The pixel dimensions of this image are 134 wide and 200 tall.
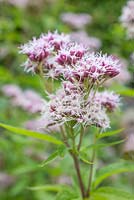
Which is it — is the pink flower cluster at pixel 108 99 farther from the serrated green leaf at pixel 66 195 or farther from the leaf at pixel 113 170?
the serrated green leaf at pixel 66 195

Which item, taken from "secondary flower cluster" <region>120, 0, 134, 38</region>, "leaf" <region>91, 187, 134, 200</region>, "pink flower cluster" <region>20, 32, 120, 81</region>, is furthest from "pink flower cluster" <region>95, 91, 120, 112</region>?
"secondary flower cluster" <region>120, 0, 134, 38</region>

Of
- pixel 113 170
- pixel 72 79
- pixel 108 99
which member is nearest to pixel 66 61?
pixel 72 79

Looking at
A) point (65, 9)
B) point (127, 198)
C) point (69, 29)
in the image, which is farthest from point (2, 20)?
point (127, 198)

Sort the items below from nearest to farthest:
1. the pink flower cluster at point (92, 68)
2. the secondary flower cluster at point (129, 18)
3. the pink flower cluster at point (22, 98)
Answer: the pink flower cluster at point (92, 68)
the secondary flower cluster at point (129, 18)
the pink flower cluster at point (22, 98)

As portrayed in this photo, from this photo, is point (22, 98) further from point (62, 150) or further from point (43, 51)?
point (62, 150)

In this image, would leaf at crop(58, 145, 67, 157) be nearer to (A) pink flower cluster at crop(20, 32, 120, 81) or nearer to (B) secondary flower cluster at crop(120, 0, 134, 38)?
(A) pink flower cluster at crop(20, 32, 120, 81)

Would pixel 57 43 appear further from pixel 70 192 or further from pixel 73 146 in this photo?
pixel 70 192

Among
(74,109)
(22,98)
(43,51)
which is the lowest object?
(74,109)

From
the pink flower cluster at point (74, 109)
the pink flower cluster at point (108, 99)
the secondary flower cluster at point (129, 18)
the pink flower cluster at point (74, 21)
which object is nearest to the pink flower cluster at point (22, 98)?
the secondary flower cluster at point (129, 18)
